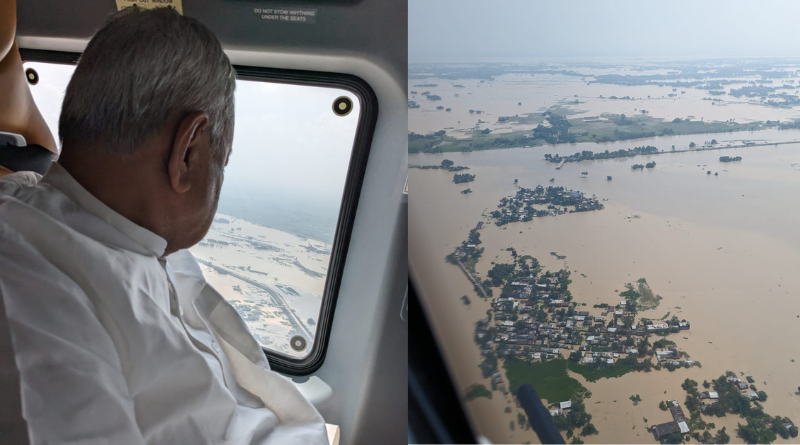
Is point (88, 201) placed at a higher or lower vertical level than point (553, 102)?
lower

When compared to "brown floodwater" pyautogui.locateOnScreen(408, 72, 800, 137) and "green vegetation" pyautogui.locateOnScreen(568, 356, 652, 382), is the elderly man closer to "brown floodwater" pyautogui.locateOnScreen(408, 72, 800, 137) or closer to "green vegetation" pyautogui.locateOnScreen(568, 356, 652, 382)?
"brown floodwater" pyautogui.locateOnScreen(408, 72, 800, 137)

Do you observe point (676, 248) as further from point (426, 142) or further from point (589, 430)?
point (426, 142)

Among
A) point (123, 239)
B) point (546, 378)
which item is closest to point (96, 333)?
point (123, 239)

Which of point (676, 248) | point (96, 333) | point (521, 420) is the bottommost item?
point (521, 420)

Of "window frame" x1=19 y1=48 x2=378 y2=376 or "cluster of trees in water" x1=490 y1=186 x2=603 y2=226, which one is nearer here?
"cluster of trees in water" x1=490 y1=186 x2=603 y2=226

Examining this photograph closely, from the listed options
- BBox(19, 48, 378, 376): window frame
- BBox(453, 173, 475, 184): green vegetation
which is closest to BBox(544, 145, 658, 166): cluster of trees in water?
BBox(453, 173, 475, 184): green vegetation

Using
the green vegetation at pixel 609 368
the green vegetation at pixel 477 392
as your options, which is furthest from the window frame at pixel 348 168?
the green vegetation at pixel 609 368
